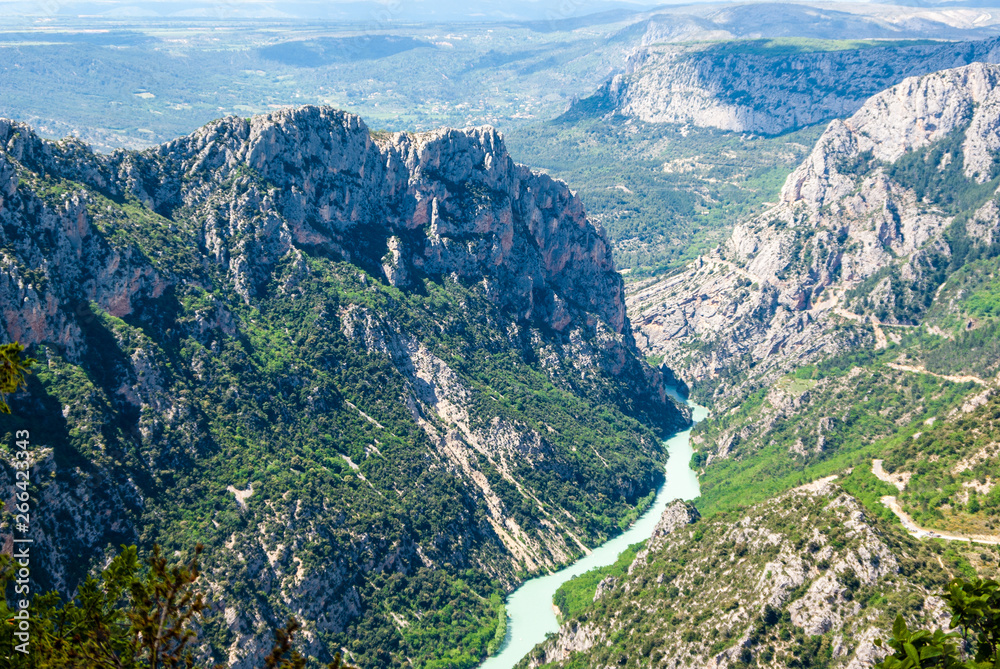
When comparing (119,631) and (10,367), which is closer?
(10,367)

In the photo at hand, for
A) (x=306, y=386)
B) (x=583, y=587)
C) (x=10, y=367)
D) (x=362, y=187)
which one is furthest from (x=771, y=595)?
(x=362, y=187)

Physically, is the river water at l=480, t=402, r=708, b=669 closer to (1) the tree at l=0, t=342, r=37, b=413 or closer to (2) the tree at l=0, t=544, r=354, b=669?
(2) the tree at l=0, t=544, r=354, b=669

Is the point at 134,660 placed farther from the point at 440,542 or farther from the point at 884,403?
the point at 884,403
